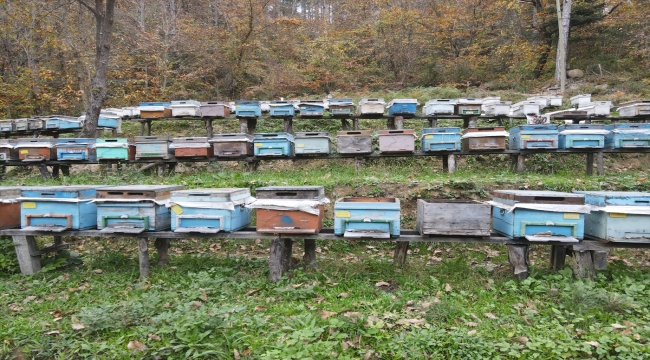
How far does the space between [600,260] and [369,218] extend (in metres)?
3.22

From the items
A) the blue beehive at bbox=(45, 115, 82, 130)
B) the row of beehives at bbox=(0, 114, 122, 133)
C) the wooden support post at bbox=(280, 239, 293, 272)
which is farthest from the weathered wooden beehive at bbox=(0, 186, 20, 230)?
the blue beehive at bbox=(45, 115, 82, 130)

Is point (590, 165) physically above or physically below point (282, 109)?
below

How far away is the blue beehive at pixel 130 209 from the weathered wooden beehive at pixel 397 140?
209 inches

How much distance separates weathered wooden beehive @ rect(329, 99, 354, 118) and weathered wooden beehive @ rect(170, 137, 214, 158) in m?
3.84

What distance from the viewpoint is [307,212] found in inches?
193

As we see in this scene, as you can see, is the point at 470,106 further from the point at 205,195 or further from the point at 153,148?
the point at 153,148

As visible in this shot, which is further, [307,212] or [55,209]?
[55,209]

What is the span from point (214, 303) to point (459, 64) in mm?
20098

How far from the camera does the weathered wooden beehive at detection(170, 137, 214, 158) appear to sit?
8.91 meters

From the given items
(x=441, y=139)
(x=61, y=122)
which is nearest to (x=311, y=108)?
(x=441, y=139)

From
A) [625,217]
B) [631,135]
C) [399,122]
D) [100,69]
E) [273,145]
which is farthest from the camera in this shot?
[399,122]

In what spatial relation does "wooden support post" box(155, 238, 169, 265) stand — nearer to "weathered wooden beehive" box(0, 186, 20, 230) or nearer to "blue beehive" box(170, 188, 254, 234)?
"blue beehive" box(170, 188, 254, 234)

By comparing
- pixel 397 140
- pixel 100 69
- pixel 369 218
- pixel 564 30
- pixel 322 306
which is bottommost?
pixel 322 306

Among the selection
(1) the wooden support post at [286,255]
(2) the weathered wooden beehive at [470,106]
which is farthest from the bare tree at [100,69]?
(2) the weathered wooden beehive at [470,106]
